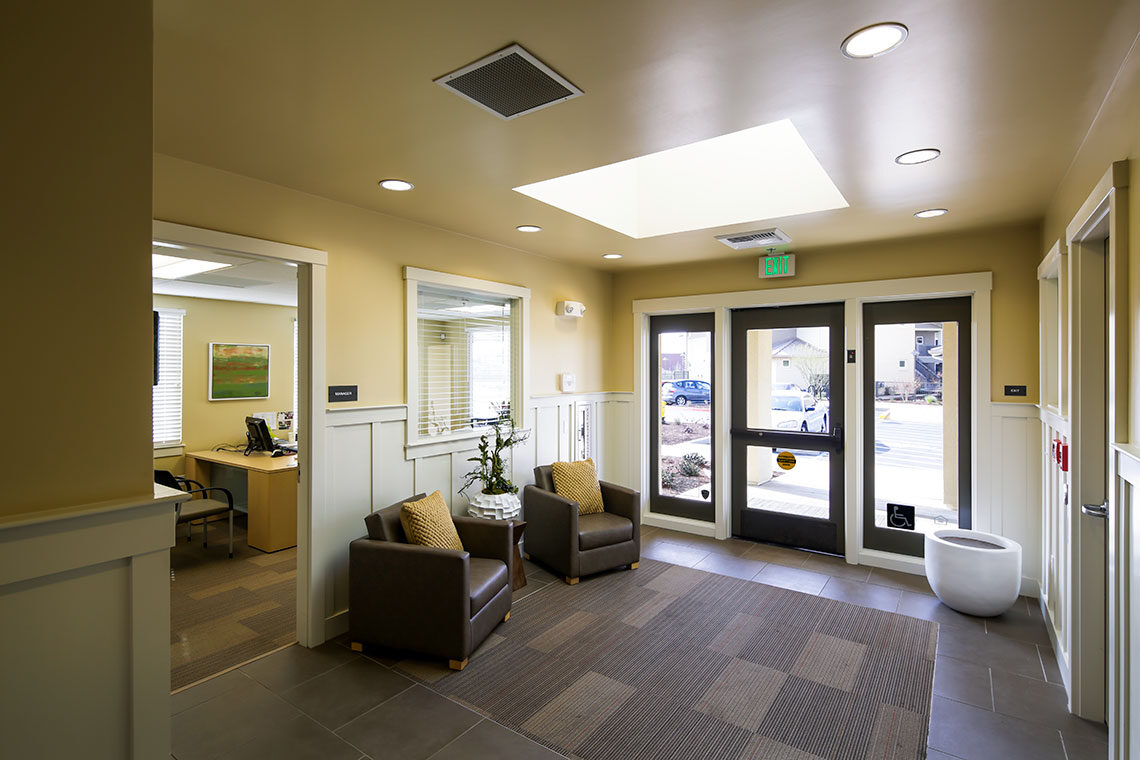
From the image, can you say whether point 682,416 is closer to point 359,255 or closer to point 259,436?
point 359,255

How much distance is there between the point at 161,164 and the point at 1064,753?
4.63m

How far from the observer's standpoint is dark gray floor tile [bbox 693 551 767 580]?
4.31 meters

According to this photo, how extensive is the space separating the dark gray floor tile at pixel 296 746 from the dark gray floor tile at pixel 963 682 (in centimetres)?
275

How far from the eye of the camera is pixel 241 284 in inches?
218

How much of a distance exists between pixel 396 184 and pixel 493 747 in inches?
107

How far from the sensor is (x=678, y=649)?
3.14 metres

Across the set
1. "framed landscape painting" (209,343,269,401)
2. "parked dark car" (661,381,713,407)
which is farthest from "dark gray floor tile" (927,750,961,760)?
"framed landscape painting" (209,343,269,401)

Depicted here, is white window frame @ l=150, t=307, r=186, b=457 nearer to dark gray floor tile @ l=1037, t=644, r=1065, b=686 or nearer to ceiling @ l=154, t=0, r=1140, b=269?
ceiling @ l=154, t=0, r=1140, b=269

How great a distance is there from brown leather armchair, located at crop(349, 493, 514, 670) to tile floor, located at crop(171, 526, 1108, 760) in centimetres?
18

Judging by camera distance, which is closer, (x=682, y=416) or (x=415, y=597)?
(x=415, y=597)

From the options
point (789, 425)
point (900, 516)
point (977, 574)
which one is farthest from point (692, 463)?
point (977, 574)

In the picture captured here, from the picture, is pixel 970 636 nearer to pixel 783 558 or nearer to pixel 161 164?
pixel 783 558

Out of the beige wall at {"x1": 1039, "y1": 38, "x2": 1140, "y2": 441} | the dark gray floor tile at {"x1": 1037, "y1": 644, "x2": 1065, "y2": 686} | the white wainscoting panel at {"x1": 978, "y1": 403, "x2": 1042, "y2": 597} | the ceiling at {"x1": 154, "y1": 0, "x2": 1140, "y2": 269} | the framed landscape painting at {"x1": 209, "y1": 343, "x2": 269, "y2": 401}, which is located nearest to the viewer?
the ceiling at {"x1": 154, "y1": 0, "x2": 1140, "y2": 269}

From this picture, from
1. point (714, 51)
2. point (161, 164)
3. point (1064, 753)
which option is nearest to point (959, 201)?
point (714, 51)
